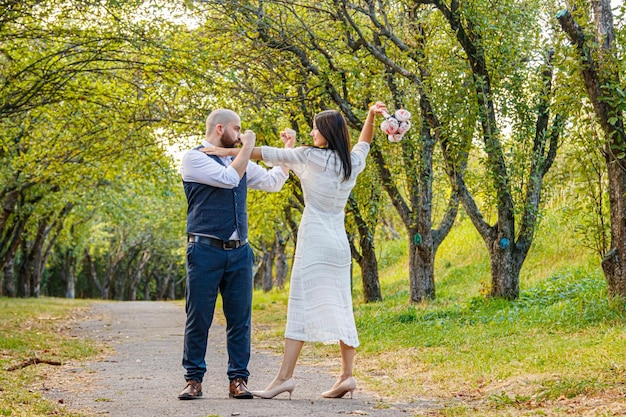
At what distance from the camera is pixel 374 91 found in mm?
16547

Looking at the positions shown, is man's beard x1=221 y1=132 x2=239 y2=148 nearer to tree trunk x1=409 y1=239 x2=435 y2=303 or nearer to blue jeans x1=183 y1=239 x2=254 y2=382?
blue jeans x1=183 y1=239 x2=254 y2=382

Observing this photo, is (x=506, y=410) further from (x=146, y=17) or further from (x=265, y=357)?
(x=146, y=17)

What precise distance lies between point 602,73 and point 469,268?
14.5 m

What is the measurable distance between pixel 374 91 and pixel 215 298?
10.3m

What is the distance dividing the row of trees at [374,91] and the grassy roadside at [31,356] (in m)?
4.43

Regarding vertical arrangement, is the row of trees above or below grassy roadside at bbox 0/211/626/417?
above

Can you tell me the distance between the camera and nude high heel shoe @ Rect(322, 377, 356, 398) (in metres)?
7.14

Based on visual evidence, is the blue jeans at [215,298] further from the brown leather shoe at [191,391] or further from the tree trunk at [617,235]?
the tree trunk at [617,235]

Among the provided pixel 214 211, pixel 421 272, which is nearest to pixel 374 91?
pixel 421 272

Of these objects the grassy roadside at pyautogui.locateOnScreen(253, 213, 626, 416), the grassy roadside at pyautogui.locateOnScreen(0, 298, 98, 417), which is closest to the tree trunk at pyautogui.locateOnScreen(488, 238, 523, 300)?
the grassy roadside at pyautogui.locateOnScreen(253, 213, 626, 416)

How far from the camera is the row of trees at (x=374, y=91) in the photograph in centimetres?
1130

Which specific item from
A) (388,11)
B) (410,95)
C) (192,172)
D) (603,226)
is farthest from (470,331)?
(388,11)

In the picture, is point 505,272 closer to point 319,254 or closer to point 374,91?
point 374,91

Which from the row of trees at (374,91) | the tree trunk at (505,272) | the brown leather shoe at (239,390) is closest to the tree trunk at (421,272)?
the row of trees at (374,91)
